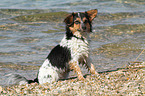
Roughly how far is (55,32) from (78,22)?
5.23 metres

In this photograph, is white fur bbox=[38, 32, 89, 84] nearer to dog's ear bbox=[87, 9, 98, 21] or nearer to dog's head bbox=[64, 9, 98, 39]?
dog's head bbox=[64, 9, 98, 39]

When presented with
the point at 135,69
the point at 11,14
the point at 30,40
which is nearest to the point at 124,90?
the point at 135,69

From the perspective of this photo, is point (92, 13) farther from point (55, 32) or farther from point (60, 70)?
point (55, 32)

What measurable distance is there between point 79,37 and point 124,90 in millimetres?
1554

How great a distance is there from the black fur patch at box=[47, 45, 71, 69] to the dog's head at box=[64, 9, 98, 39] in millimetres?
382

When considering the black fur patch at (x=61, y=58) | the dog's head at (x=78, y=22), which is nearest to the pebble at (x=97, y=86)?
the black fur patch at (x=61, y=58)

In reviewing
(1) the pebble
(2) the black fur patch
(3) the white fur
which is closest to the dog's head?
(3) the white fur

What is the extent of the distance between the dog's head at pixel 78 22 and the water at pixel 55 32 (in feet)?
1.42

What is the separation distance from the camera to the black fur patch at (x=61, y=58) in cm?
513

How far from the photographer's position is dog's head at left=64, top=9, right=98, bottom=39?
5071mm

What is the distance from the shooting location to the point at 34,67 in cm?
678

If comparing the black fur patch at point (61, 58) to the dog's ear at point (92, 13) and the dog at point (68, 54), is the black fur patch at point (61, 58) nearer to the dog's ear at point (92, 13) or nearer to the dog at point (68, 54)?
the dog at point (68, 54)

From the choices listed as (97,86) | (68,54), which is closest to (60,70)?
(68,54)

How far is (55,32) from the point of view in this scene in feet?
33.6
